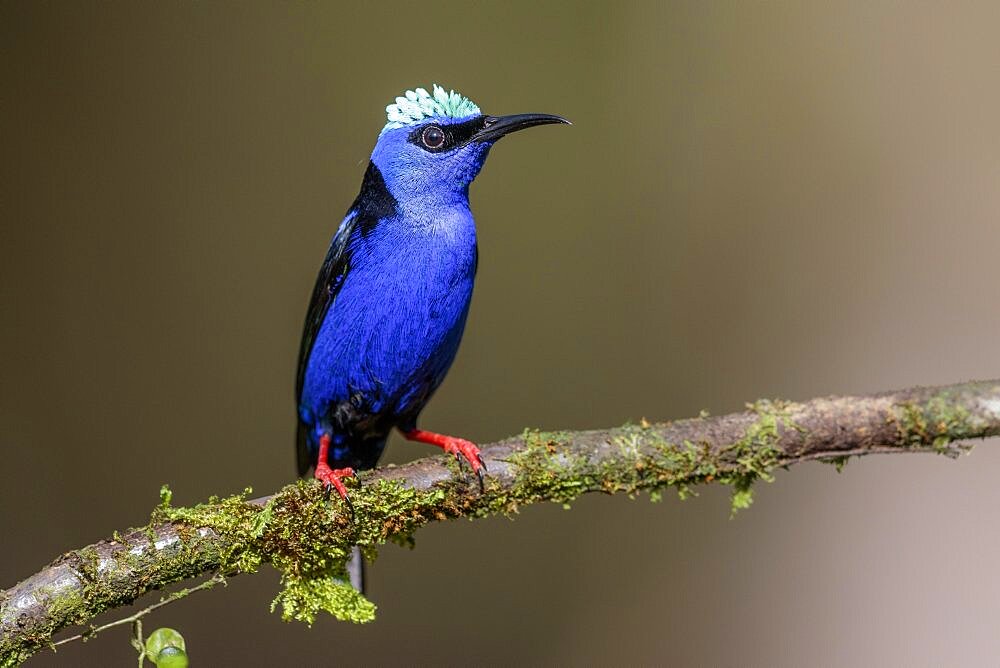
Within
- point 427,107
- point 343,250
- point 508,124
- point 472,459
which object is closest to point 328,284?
point 343,250

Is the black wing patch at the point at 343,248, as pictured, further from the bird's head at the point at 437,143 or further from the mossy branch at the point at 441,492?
the mossy branch at the point at 441,492

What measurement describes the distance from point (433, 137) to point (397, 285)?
66 cm

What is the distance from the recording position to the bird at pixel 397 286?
391cm

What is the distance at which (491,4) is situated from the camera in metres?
7.57

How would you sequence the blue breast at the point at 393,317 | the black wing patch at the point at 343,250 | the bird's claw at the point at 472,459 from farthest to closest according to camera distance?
the black wing patch at the point at 343,250 < the blue breast at the point at 393,317 < the bird's claw at the point at 472,459

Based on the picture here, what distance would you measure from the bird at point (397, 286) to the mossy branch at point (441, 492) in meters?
0.54

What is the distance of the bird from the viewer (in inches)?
154

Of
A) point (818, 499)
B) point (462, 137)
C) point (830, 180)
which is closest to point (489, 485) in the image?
point (462, 137)

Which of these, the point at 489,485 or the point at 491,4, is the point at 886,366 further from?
the point at 489,485

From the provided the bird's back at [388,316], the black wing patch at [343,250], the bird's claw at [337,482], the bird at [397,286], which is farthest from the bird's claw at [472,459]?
the black wing patch at [343,250]

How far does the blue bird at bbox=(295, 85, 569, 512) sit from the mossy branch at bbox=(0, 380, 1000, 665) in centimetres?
58

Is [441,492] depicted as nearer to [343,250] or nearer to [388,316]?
[388,316]

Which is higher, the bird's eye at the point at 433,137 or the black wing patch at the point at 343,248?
the bird's eye at the point at 433,137

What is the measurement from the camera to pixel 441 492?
3.27 metres
